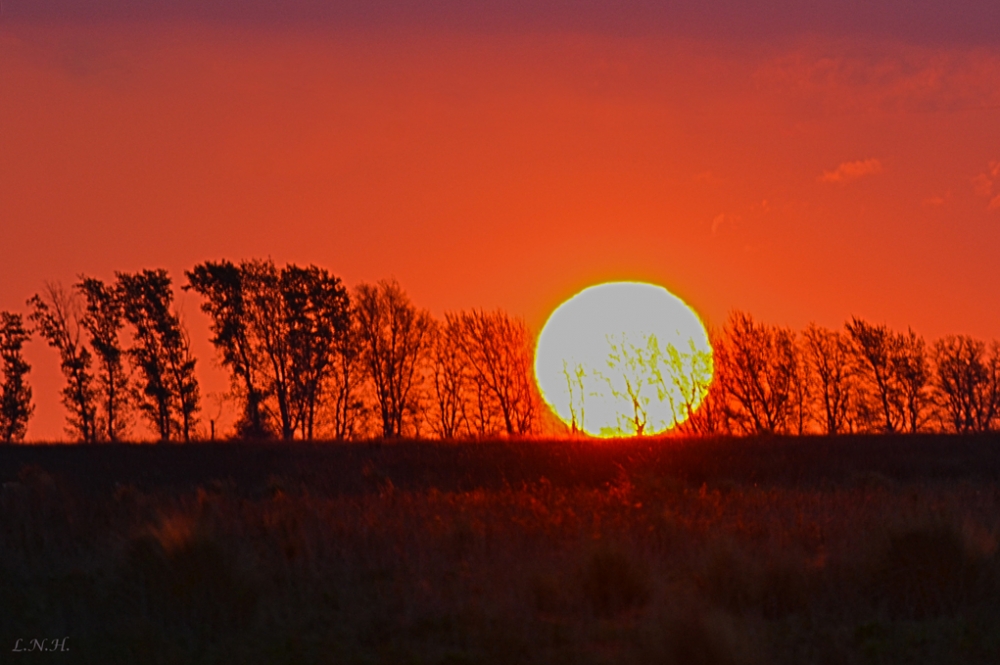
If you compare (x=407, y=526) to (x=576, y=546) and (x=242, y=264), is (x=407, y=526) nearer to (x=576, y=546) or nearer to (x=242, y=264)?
(x=576, y=546)

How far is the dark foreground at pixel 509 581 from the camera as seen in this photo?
833 cm

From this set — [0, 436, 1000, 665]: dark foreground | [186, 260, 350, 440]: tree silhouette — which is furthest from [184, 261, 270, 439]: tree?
[0, 436, 1000, 665]: dark foreground

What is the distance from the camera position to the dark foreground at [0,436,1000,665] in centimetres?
833

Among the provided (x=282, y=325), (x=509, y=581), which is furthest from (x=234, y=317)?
(x=509, y=581)

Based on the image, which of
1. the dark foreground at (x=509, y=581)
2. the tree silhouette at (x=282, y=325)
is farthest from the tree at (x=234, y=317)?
the dark foreground at (x=509, y=581)

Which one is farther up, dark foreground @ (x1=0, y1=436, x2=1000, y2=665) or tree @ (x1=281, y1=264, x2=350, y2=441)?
tree @ (x1=281, y1=264, x2=350, y2=441)

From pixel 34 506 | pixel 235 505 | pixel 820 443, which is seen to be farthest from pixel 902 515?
pixel 820 443

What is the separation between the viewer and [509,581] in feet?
32.6
